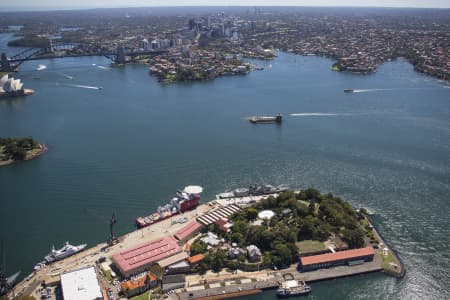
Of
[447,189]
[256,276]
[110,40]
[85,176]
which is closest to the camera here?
[256,276]

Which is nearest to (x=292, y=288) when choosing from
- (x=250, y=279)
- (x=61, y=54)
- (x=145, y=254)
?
(x=250, y=279)

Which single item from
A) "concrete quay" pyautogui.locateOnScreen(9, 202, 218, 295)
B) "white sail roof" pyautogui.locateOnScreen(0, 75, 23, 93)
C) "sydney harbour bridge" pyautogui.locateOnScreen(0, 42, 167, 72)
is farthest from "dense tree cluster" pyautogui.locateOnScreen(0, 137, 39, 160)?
"sydney harbour bridge" pyautogui.locateOnScreen(0, 42, 167, 72)

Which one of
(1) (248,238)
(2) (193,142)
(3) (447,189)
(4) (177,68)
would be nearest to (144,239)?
(1) (248,238)

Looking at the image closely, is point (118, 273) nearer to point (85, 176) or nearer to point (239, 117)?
point (85, 176)

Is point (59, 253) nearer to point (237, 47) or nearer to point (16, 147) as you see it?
point (16, 147)

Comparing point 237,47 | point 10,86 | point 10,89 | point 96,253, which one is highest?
point 237,47

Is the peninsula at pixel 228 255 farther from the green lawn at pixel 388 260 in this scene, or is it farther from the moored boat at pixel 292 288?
the moored boat at pixel 292 288

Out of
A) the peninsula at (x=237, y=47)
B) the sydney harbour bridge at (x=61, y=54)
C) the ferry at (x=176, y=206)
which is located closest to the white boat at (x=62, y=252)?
the ferry at (x=176, y=206)
